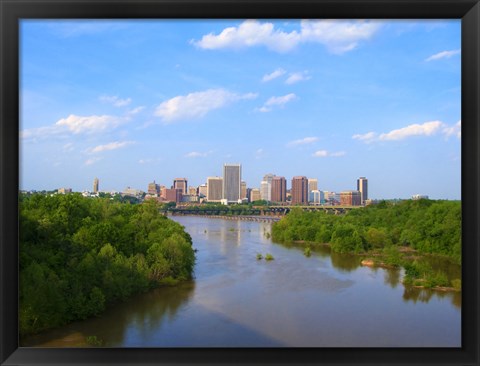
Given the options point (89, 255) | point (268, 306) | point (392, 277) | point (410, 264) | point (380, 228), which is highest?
point (380, 228)

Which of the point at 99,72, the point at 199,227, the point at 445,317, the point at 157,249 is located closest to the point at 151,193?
the point at 99,72

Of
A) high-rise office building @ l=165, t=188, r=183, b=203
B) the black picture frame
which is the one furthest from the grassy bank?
the black picture frame

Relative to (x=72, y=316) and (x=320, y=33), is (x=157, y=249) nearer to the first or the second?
(x=72, y=316)

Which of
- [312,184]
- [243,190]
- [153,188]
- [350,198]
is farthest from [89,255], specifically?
[350,198]

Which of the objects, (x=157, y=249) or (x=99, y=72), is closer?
(x=99, y=72)

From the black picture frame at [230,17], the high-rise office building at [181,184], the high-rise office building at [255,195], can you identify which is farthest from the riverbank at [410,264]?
the black picture frame at [230,17]

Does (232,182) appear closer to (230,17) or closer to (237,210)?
(237,210)

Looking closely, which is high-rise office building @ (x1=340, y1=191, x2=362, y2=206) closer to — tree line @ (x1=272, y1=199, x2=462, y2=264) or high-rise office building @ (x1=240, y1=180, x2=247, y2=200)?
tree line @ (x1=272, y1=199, x2=462, y2=264)
